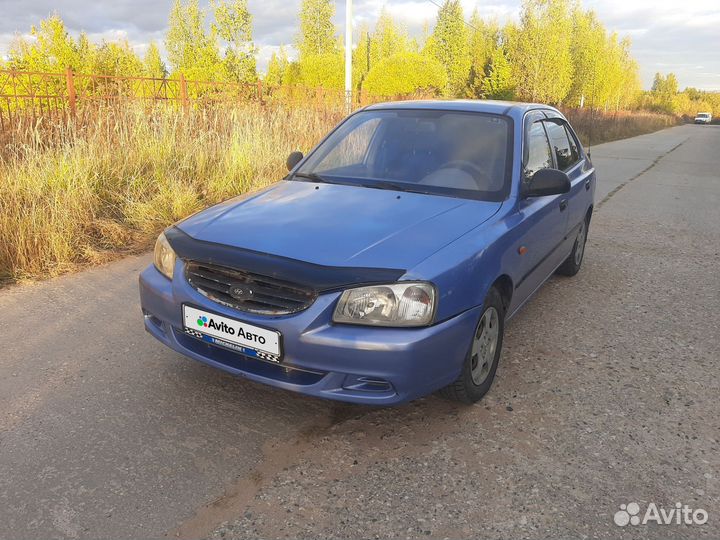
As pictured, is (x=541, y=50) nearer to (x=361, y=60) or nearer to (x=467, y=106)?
(x=361, y=60)

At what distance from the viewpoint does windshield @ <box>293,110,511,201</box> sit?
11.0 ft

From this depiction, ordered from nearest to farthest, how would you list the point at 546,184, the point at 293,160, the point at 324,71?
1. the point at 546,184
2. the point at 293,160
3. the point at 324,71

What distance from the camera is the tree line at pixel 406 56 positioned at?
25.2 metres

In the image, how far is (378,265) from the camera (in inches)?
95.1

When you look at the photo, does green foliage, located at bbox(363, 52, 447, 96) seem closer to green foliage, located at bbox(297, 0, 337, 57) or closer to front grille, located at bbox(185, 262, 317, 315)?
front grille, located at bbox(185, 262, 317, 315)

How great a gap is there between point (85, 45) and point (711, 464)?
94.7 feet

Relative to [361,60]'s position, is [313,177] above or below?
below

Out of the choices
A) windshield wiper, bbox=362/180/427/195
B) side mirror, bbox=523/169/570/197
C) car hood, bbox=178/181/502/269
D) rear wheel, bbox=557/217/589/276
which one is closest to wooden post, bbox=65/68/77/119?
car hood, bbox=178/181/502/269

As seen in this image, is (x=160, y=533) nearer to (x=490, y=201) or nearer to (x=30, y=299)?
(x=490, y=201)

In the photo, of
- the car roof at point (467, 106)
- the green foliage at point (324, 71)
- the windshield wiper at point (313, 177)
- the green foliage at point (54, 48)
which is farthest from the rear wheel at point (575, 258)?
the green foliage at point (324, 71)

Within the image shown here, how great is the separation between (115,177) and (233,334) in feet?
16.4

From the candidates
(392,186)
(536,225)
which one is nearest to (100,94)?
(392,186)

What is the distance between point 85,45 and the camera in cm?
2545

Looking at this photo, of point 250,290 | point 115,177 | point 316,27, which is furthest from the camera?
point 316,27
